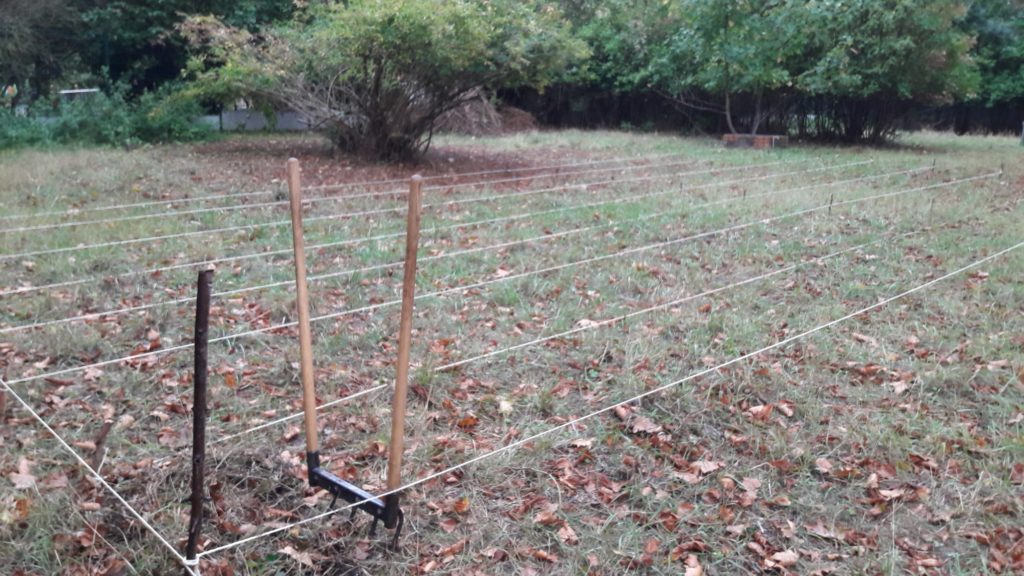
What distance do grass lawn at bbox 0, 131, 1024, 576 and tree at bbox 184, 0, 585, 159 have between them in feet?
12.1

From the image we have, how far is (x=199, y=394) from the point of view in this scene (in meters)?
2.48

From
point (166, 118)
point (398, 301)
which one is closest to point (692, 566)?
point (398, 301)

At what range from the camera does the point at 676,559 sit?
3012 millimetres

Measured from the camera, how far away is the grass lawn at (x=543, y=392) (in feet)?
10.0

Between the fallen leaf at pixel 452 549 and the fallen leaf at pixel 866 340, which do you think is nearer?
the fallen leaf at pixel 452 549

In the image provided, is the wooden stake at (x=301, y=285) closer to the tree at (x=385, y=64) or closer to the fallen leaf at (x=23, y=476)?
the fallen leaf at (x=23, y=476)

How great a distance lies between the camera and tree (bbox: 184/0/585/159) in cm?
1086

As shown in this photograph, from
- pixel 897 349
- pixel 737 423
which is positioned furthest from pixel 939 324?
pixel 737 423

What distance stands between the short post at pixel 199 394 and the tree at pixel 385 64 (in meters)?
8.72

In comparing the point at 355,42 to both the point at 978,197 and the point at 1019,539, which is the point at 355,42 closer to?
the point at 978,197

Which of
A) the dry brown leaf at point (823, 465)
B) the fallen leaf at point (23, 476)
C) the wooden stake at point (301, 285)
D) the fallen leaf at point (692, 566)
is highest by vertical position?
the wooden stake at point (301, 285)

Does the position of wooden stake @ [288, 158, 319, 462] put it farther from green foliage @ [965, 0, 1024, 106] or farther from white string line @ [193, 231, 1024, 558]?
green foliage @ [965, 0, 1024, 106]

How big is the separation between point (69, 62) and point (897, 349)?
696 inches

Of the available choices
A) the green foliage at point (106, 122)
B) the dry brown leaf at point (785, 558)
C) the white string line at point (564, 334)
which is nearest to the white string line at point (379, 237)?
the white string line at point (564, 334)
